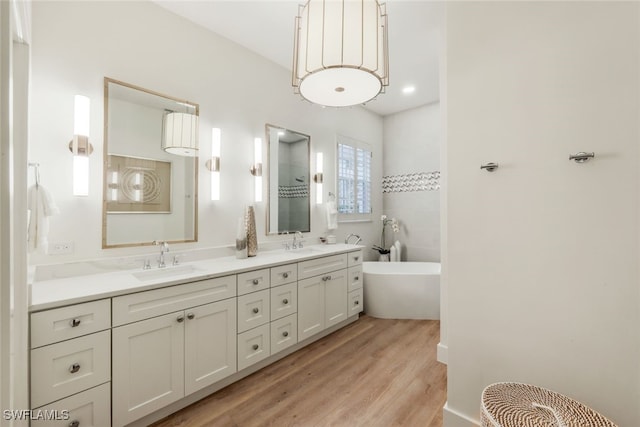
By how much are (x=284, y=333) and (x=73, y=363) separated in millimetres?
1377

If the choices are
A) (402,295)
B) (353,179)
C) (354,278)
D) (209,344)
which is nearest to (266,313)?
(209,344)

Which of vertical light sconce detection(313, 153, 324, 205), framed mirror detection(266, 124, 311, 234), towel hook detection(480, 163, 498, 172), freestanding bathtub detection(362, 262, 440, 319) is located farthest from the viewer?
vertical light sconce detection(313, 153, 324, 205)

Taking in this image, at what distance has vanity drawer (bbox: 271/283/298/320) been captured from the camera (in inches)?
89.7

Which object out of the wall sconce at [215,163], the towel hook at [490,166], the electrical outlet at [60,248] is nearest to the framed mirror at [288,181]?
the wall sconce at [215,163]

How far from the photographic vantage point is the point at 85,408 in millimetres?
1399

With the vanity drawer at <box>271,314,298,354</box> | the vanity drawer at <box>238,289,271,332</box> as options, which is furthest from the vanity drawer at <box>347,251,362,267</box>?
the vanity drawer at <box>238,289,271,332</box>

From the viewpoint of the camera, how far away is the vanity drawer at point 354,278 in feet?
10.2

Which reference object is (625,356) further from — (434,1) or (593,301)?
(434,1)

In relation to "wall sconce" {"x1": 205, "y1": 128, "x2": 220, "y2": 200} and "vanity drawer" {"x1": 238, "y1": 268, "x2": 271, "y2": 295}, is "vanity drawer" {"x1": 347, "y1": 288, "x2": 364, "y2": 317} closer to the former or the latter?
"vanity drawer" {"x1": 238, "y1": 268, "x2": 271, "y2": 295}

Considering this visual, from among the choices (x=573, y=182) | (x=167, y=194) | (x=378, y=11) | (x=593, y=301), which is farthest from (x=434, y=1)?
(x=167, y=194)

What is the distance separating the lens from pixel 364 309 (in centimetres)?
349

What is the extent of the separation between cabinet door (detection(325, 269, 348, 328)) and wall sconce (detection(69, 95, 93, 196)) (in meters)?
2.08

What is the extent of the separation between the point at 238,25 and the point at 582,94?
252 cm

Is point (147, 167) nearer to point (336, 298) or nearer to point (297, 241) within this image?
point (297, 241)
